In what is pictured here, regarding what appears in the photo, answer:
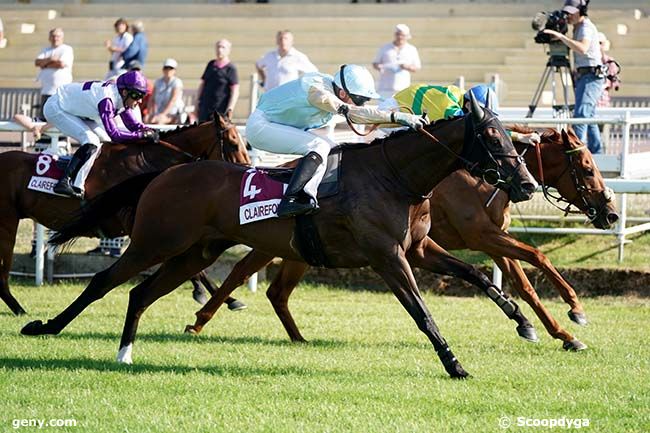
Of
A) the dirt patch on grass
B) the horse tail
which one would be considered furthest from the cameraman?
the horse tail

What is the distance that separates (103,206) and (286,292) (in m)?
1.81

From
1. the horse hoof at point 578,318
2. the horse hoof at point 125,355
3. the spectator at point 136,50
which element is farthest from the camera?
the spectator at point 136,50

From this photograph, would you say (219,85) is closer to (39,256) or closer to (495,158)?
(39,256)

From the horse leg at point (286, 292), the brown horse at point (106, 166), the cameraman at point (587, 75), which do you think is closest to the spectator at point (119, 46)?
the cameraman at point (587, 75)

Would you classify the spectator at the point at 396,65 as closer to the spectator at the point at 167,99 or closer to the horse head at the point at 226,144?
the spectator at the point at 167,99

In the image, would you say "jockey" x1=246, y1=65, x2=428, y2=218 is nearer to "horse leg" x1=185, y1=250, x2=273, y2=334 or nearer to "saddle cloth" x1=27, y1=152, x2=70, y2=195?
"horse leg" x1=185, y1=250, x2=273, y2=334

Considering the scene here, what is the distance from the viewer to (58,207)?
11.8 meters

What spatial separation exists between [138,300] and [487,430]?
313 cm

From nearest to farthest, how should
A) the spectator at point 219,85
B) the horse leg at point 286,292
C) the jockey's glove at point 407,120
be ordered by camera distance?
the jockey's glove at point 407,120, the horse leg at point 286,292, the spectator at point 219,85

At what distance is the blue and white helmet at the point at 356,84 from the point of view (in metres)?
8.83

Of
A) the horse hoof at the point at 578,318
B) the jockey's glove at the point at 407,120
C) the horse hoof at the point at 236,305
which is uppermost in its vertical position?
the jockey's glove at the point at 407,120

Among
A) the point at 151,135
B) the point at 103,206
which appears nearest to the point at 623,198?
the point at 151,135

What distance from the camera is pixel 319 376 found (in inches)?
329

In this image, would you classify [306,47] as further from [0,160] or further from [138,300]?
[138,300]
